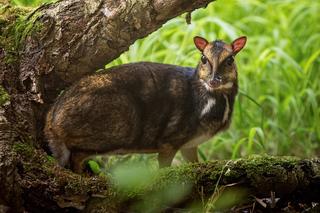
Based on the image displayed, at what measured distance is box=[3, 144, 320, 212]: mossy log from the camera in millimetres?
3777

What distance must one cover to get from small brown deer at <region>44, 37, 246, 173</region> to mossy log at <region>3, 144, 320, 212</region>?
0.72 meters

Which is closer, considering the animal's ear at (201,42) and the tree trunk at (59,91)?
the tree trunk at (59,91)

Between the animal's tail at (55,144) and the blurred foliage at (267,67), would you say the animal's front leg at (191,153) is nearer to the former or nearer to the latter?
the blurred foliage at (267,67)

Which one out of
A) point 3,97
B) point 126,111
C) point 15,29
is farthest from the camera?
point 126,111

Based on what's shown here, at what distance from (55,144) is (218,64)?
134 centimetres

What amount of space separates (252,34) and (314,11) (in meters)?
0.78

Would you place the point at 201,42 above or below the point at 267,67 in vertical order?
A: above

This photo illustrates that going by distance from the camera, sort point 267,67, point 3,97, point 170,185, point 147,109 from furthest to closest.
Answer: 1. point 267,67
2. point 147,109
3. point 3,97
4. point 170,185

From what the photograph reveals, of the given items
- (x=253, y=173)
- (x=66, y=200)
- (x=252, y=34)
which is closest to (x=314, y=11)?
(x=252, y=34)

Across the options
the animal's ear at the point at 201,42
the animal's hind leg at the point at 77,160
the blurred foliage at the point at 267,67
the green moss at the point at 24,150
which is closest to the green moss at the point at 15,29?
the green moss at the point at 24,150

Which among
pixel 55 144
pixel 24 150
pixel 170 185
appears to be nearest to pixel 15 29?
pixel 55 144

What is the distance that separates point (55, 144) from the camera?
4707mm

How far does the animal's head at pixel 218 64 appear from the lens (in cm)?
502

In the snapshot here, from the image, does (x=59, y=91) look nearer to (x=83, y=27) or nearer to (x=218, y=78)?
(x=83, y=27)
